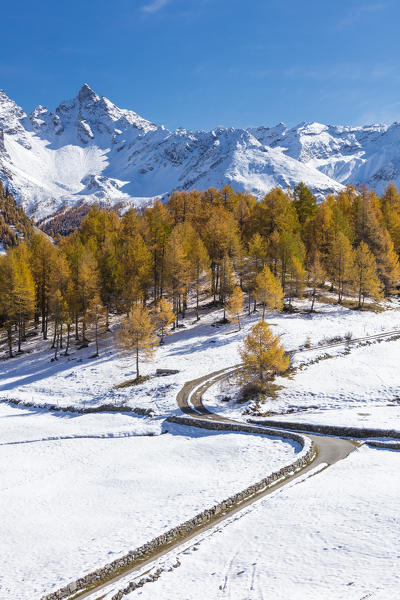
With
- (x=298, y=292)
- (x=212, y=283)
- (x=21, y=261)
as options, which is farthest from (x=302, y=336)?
(x=21, y=261)

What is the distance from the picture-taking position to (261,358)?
3650 cm

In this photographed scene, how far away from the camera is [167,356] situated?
47.8m

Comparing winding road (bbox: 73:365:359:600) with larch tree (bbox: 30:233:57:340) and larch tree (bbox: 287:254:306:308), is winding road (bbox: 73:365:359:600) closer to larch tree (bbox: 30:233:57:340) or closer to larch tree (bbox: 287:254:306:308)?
larch tree (bbox: 287:254:306:308)

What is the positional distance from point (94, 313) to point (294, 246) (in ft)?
97.9

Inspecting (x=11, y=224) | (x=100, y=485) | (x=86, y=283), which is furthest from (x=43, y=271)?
(x=11, y=224)

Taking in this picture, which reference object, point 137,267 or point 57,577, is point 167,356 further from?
point 57,577

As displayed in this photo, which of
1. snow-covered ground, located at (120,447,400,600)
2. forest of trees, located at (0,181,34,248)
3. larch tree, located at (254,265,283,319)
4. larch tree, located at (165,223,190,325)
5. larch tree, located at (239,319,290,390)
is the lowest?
snow-covered ground, located at (120,447,400,600)

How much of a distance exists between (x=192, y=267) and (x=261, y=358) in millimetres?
24882

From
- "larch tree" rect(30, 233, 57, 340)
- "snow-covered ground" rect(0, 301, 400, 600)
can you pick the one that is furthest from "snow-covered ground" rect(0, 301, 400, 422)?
"larch tree" rect(30, 233, 57, 340)

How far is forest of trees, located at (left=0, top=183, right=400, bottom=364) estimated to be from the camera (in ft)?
180

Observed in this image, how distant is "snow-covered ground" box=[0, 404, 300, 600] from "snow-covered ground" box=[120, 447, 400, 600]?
240 cm

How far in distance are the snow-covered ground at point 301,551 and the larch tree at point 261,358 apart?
57.8 ft

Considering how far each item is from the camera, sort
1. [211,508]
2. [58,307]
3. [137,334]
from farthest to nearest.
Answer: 1. [58,307]
2. [137,334]
3. [211,508]

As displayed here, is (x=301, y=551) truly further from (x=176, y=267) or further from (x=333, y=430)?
(x=176, y=267)
